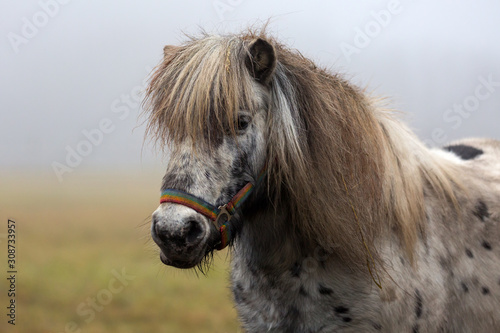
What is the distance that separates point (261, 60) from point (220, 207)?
966 millimetres

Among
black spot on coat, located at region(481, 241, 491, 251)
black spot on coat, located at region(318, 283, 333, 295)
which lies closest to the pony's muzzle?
black spot on coat, located at region(318, 283, 333, 295)

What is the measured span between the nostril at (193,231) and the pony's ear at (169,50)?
131 cm

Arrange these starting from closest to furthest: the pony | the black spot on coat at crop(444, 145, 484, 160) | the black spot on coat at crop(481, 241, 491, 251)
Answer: the pony → the black spot on coat at crop(481, 241, 491, 251) → the black spot on coat at crop(444, 145, 484, 160)

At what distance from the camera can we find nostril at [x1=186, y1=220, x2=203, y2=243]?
2379 mm

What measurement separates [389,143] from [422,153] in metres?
0.49

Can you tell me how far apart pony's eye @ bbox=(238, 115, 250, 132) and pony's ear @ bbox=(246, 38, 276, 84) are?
32 cm

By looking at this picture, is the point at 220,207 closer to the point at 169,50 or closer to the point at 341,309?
the point at 341,309

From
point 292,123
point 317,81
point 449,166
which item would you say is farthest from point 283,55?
point 449,166

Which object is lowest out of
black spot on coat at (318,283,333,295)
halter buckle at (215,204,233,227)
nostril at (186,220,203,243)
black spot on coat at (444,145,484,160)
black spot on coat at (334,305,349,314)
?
black spot on coat at (334,305,349,314)

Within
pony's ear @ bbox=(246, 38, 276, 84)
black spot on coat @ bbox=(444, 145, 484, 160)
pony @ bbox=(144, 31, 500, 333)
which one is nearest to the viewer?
pony @ bbox=(144, 31, 500, 333)

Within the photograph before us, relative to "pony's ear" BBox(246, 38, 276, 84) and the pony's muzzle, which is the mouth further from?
"pony's ear" BBox(246, 38, 276, 84)

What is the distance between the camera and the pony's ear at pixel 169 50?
3079mm

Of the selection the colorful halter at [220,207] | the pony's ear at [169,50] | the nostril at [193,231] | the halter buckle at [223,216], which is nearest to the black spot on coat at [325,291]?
the colorful halter at [220,207]

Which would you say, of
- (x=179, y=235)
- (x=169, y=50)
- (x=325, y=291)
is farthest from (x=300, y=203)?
(x=169, y=50)
